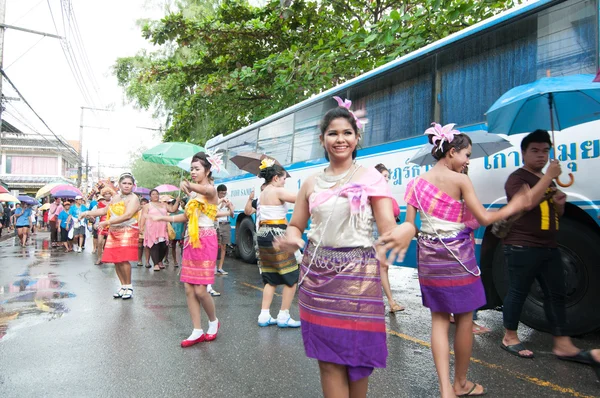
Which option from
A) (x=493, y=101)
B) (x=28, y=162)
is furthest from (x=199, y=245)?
(x=28, y=162)

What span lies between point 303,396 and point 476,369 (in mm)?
1389

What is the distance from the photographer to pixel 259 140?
36.5ft

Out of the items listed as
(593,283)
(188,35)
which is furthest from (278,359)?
(188,35)

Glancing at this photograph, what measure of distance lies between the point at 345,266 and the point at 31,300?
5.83 meters

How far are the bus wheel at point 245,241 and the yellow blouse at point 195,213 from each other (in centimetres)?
641

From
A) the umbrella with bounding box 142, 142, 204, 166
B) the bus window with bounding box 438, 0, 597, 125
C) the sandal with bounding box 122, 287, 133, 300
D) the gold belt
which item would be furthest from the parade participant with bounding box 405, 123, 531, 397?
the umbrella with bounding box 142, 142, 204, 166

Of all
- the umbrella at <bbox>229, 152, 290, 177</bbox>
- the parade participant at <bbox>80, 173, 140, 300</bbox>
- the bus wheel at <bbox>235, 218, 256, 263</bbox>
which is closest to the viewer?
the parade participant at <bbox>80, 173, 140, 300</bbox>

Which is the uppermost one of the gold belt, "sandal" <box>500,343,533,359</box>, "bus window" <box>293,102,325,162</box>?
"bus window" <box>293,102,325,162</box>

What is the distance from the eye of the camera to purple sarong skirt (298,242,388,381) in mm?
2033

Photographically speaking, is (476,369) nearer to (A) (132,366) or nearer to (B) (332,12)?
(A) (132,366)

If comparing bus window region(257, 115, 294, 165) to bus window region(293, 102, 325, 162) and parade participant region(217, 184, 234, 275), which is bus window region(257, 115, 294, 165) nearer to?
bus window region(293, 102, 325, 162)

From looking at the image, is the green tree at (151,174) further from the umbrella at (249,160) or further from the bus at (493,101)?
the bus at (493,101)

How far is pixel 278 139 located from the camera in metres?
10.1

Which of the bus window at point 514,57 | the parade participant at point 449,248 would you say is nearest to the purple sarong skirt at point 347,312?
the parade participant at point 449,248
